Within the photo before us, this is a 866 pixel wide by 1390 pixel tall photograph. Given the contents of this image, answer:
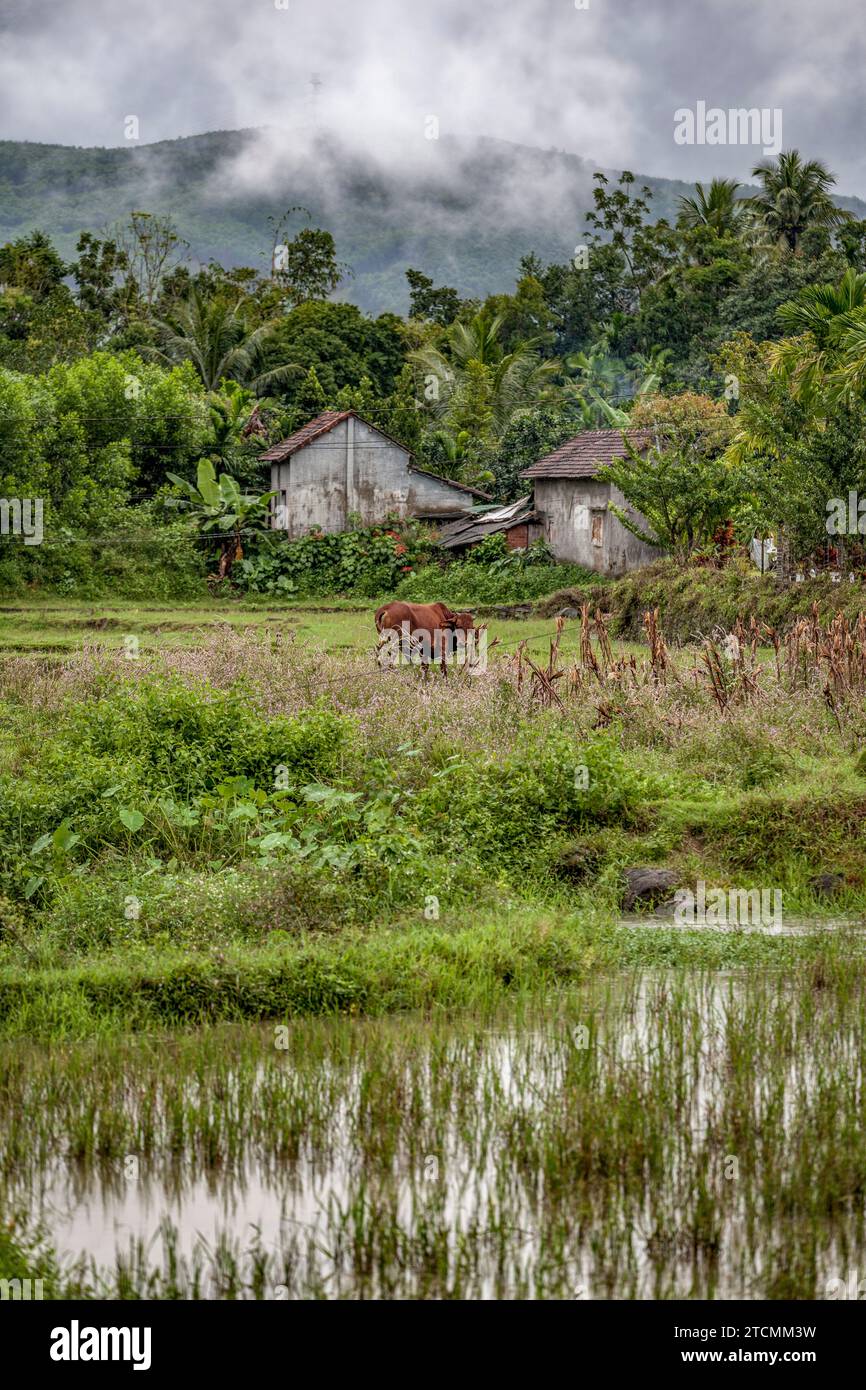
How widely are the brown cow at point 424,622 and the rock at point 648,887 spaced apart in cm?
887

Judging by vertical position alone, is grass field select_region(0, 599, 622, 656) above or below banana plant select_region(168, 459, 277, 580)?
below

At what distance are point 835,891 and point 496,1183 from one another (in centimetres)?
502

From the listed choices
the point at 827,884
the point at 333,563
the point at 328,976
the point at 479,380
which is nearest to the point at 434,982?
the point at 328,976

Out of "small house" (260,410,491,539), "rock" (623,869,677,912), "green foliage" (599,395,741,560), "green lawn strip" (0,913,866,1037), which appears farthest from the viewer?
"small house" (260,410,491,539)

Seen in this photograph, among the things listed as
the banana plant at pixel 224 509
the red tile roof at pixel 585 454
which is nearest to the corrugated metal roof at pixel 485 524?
the red tile roof at pixel 585 454

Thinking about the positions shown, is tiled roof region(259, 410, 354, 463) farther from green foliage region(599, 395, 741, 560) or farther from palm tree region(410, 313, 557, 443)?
green foliage region(599, 395, 741, 560)

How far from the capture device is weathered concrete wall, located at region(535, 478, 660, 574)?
111ft

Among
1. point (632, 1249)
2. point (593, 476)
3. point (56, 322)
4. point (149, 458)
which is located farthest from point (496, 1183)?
A: point (56, 322)

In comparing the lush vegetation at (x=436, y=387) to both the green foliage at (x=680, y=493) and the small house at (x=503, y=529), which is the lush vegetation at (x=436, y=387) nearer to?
the green foliage at (x=680, y=493)

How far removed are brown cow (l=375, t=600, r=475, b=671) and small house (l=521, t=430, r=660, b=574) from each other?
1418 cm

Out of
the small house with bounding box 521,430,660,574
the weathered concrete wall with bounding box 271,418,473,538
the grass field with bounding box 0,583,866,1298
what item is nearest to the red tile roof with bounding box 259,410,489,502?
the weathered concrete wall with bounding box 271,418,473,538

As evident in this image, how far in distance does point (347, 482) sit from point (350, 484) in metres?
0.09

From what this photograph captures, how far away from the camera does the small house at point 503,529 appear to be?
3553cm

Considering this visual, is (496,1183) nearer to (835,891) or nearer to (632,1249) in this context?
(632,1249)
